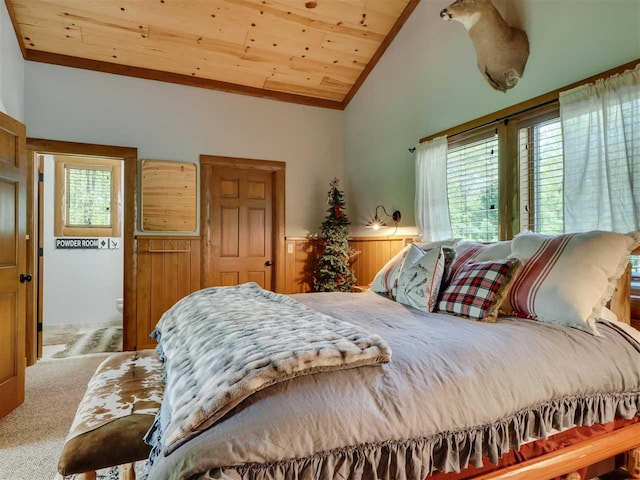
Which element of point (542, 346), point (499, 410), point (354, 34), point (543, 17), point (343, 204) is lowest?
point (499, 410)

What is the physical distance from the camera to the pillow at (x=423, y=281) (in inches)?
80.7

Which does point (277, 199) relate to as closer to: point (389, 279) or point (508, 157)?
point (389, 279)

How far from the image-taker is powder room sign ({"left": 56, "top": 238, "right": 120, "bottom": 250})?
482 cm

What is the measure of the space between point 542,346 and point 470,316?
417 millimetres

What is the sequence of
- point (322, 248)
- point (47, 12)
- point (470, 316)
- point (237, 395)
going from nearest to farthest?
1. point (237, 395)
2. point (470, 316)
3. point (47, 12)
4. point (322, 248)

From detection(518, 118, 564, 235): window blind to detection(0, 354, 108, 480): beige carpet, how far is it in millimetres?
3154

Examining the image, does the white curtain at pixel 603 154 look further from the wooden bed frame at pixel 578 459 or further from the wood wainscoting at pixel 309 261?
the wood wainscoting at pixel 309 261

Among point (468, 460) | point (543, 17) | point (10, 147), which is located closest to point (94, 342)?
point (10, 147)

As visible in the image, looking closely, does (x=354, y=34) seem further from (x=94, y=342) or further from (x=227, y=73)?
(x=94, y=342)

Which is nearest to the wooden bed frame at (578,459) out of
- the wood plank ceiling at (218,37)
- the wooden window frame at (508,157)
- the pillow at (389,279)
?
the pillow at (389,279)

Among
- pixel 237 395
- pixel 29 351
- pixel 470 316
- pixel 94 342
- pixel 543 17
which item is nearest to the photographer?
pixel 237 395

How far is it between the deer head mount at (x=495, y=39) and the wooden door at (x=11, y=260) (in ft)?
10.4

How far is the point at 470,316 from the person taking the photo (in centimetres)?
179

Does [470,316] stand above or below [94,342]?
above
